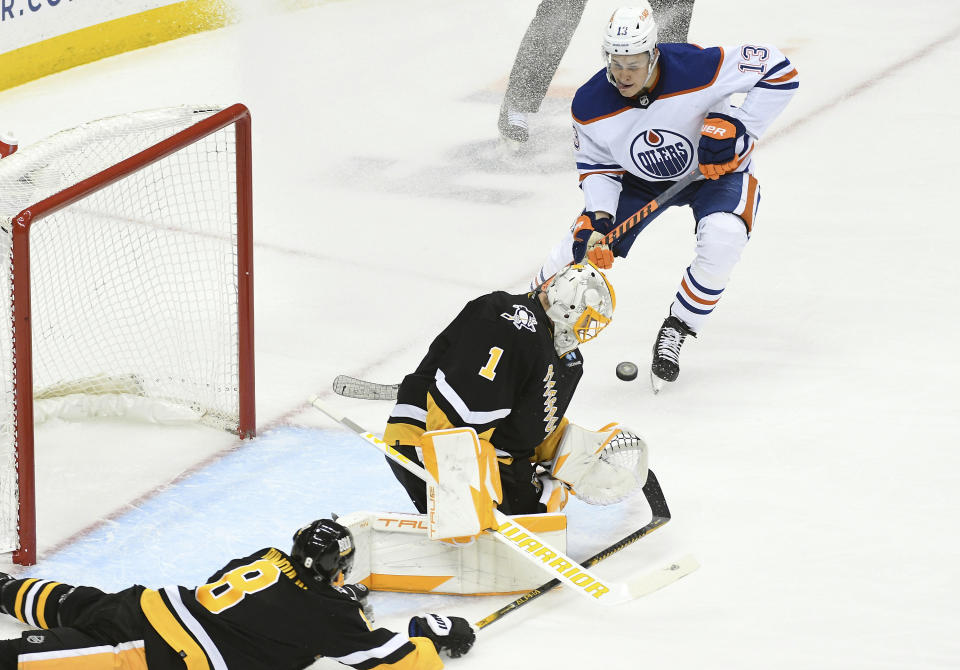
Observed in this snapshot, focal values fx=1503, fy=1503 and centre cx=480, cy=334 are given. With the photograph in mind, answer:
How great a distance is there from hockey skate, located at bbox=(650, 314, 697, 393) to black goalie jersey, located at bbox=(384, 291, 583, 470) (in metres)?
0.95

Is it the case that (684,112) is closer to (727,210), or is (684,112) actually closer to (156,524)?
(727,210)

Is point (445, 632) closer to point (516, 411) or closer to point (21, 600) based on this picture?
point (516, 411)

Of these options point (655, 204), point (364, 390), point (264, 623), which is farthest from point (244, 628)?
point (655, 204)

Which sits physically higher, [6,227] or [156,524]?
[6,227]

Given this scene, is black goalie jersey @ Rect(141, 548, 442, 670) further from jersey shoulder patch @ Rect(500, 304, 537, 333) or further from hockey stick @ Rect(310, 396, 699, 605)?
jersey shoulder patch @ Rect(500, 304, 537, 333)

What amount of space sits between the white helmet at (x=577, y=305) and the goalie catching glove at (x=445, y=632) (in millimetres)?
615

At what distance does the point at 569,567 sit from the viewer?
294cm

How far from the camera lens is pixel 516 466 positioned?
3139mm

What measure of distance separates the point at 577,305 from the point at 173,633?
1.03 m

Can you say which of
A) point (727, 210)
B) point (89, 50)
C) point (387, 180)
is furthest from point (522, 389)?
point (89, 50)

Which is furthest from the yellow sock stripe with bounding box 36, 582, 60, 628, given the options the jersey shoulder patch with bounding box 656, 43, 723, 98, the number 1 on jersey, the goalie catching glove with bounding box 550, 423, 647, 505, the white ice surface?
the jersey shoulder patch with bounding box 656, 43, 723, 98

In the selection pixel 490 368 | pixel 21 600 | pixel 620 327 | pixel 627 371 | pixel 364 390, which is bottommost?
pixel 620 327

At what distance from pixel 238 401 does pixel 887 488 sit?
5.32ft

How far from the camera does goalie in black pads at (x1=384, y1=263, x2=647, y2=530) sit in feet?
9.65
